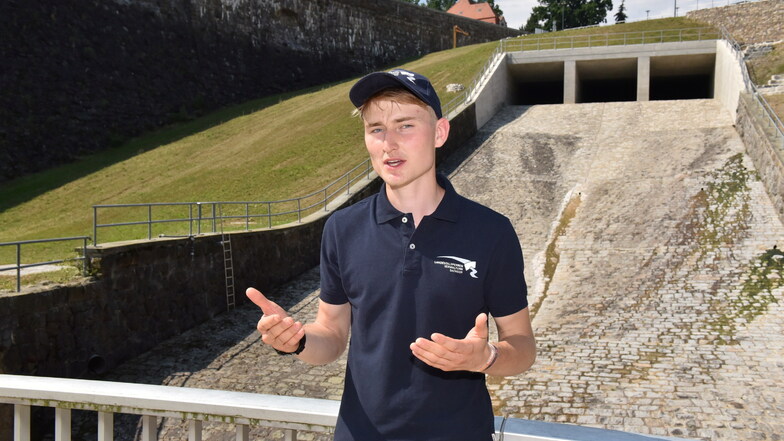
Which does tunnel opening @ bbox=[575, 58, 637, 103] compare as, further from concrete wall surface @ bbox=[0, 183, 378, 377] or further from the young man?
the young man

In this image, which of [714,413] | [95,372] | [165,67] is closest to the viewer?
[714,413]

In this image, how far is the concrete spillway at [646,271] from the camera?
30.6 ft

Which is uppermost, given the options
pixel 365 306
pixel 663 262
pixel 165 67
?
pixel 165 67

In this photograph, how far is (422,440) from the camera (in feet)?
7.28

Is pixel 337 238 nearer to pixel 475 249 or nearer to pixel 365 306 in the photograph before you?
pixel 365 306

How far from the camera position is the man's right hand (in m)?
2.25

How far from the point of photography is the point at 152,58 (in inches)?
1243

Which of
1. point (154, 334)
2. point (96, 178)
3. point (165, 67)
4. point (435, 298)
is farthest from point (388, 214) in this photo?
point (165, 67)

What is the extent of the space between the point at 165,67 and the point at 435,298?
3324cm

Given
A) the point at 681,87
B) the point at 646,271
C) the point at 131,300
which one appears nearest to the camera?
the point at 131,300

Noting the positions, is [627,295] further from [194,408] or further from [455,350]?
[455,350]

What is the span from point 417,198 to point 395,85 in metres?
0.46

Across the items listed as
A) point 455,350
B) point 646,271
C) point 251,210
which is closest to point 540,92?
point 251,210

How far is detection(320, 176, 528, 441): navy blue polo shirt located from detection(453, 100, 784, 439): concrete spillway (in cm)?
715
